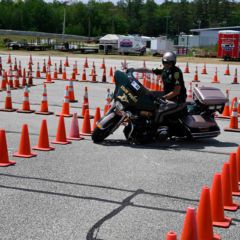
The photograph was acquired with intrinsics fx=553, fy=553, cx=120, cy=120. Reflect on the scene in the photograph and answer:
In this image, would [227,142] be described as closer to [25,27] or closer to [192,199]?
[192,199]

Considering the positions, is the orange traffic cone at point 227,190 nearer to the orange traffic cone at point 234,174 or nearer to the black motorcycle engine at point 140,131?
the orange traffic cone at point 234,174

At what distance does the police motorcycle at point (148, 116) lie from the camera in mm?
Result: 10656

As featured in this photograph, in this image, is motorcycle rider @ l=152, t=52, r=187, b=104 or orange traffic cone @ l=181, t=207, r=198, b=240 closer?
orange traffic cone @ l=181, t=207, r=198, b=240

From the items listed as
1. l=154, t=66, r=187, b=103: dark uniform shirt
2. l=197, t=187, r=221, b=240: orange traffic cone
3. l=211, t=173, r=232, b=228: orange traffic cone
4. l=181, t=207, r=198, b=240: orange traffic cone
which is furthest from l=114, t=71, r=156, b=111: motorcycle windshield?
l=181, t=207, r=198, b=240: orange traffic cone

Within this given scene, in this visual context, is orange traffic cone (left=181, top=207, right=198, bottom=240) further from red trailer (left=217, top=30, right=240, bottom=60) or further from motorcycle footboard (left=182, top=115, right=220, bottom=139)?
red trailer (left=217, top=30, right=240, bottom=60)

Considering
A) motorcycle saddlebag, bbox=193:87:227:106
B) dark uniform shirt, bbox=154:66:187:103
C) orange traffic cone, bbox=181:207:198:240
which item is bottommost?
orange traffic cone, bbox=181:207:198:240

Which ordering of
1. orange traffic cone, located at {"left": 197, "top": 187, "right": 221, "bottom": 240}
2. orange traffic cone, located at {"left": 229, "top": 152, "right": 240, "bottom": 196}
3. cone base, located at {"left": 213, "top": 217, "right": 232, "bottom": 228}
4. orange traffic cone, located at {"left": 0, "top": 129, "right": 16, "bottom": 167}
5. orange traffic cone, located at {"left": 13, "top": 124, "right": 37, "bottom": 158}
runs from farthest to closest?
orange traffic cone, located at {"left": 13, "top": 124, "right": 37, "bottom": 158} < orange traffic cone, located at {"left": 0, "top": 129, "right": 16, "bottom": 167} < orange traffic cone, located at {"left": 229, "top": 152, "right": 240, "bottom": 196} < cone base, located at {"left": 213, "top": 217, "right": 232, "bottom": 228} < orange traffic cone, located at {"left": 197, "top": 187, "right": 221, "bottom": 240}

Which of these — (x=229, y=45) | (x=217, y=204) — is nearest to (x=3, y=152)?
(x=217, y=204)

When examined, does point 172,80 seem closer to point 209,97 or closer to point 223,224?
point 209,97

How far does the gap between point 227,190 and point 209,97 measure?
4687 mm

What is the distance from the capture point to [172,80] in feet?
36.3

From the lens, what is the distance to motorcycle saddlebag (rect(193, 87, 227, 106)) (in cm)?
1101

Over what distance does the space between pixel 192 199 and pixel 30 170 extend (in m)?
2.63

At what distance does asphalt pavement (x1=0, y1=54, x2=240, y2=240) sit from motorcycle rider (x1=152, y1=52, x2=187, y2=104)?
3.06ft
